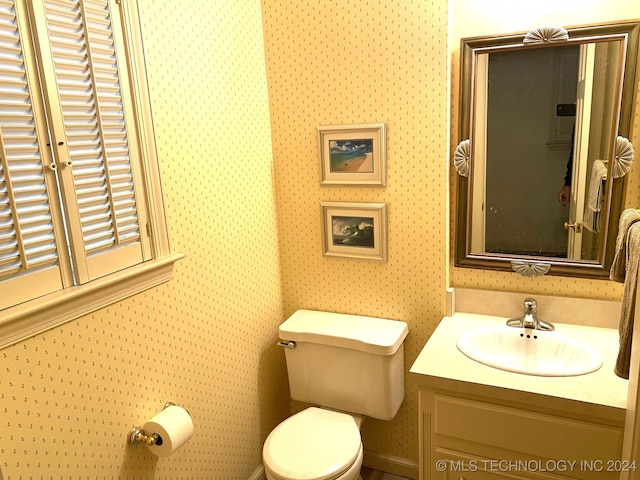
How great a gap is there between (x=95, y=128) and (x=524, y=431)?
154 centimetres

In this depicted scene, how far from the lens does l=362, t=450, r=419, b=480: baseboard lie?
87.4 inches

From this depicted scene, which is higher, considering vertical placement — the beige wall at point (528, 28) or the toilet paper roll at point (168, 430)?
the beige wall at point (528, 28)

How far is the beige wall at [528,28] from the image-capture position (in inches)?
63.9

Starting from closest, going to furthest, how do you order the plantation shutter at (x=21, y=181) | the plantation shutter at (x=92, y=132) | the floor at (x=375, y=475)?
the plantation shutter at (x=21, y=181), the plantation shutter at (x=92, y=132), the floor at (x=375, y=475)

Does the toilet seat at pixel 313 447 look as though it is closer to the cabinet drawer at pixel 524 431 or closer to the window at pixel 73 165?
the cabinet drawer at pixel 524 431

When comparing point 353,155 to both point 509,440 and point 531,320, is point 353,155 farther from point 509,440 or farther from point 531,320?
point 509,440

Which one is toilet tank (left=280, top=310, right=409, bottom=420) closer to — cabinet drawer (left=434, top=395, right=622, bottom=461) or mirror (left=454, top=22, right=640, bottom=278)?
cabinet drawer (left=434, top=395, right=622, bottom=461)

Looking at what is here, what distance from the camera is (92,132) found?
1.33m

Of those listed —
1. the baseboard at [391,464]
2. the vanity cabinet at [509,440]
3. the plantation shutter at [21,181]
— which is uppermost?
the plantation shutter at [21,181]

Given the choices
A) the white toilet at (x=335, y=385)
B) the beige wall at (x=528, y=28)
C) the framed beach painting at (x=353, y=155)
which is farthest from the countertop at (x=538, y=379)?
the framed beach painting at (x=353, y=155)

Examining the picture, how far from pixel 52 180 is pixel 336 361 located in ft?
4.18

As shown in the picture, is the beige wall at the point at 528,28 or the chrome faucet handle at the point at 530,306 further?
the chrome faucet handle at the point at 530,306

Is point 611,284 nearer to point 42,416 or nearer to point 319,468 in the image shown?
point 319,468

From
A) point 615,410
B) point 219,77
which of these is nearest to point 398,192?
point 219,77
